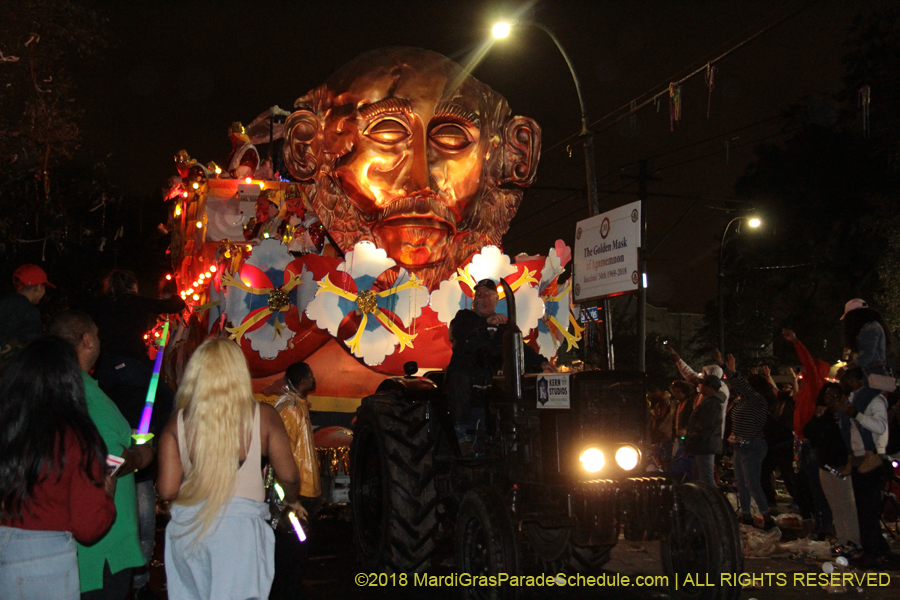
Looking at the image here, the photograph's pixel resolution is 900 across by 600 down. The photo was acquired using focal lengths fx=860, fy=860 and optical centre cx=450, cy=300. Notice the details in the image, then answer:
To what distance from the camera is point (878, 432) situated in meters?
8.07

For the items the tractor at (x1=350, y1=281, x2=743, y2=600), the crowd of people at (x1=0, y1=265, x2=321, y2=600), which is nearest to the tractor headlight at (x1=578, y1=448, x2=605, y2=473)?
the tractor at (x1=350, y1=281, x2=743, y2=600)

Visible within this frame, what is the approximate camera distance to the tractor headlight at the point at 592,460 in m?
5.53

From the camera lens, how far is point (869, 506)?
313 inches

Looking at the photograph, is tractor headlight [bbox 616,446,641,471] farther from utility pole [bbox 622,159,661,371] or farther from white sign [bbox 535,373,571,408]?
utility pole [bbox 622,159,661,371]

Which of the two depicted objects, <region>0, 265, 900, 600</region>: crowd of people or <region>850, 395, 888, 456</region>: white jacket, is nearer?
<region>0, 265, 900, 600</region>: crowd of people

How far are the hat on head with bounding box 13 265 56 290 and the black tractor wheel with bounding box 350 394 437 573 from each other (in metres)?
2.80

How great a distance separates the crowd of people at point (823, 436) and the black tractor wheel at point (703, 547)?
5.34ft

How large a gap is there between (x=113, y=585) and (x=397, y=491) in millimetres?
3022

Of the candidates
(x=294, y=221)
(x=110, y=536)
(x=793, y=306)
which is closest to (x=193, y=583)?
(x=110, y=536)

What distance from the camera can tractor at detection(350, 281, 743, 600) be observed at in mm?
5195

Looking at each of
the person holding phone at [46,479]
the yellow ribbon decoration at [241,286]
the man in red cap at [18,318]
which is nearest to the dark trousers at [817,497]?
the yellow ribbon decoration at [241,286]

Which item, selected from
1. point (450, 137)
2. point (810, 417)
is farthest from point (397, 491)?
point (450, 137)

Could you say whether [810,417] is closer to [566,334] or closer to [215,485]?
[566,334]

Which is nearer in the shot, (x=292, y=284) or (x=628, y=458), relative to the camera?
(x=628, y=458)
